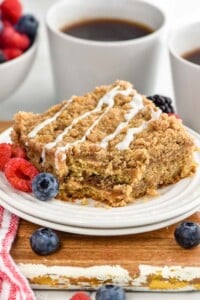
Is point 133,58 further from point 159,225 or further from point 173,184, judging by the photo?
point 159,225

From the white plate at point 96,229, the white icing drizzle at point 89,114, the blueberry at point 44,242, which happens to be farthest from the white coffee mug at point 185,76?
the blueberry at point 44,242

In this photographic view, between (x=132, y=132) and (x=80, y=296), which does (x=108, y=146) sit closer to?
(x=132, y=132)

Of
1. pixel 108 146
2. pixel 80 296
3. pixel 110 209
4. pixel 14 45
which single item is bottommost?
pixel 80 296

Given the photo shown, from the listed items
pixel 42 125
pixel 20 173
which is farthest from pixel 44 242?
pixel 42 125

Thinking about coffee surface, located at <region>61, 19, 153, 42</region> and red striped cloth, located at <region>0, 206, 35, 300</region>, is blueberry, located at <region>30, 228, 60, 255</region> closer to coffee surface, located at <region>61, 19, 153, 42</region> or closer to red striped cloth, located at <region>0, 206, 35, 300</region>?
red striped cloth, located at <region>0, 206, 35, 300</region>

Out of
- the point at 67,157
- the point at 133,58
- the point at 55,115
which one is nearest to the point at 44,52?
the point at 133,58

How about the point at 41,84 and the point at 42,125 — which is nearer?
the point at 42,125
